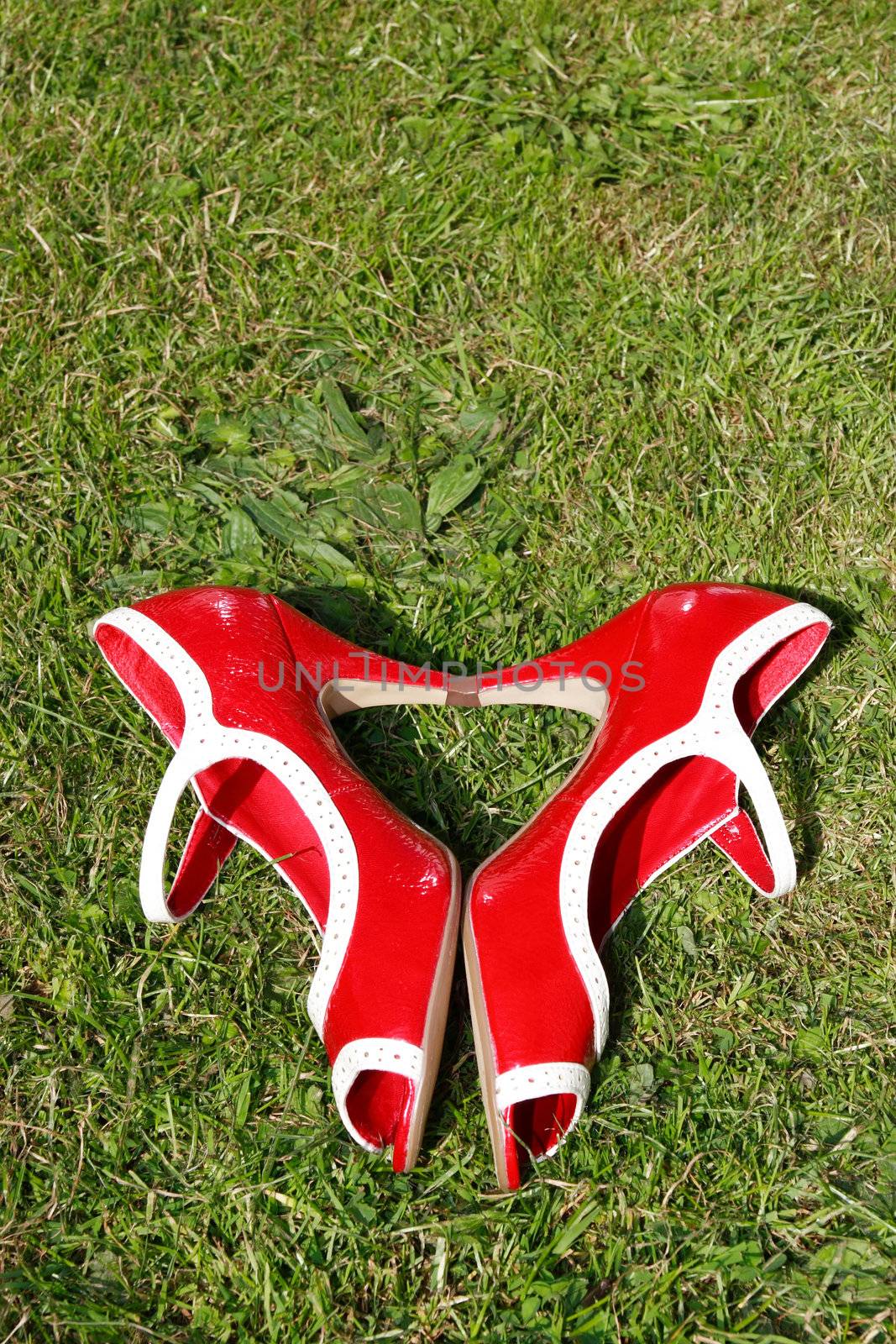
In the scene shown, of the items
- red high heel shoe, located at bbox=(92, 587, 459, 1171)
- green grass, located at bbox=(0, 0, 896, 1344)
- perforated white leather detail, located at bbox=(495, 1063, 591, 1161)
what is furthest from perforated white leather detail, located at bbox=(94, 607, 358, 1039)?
perforated white leather detail, located at bbox=(495, 1063, 591, 1161)

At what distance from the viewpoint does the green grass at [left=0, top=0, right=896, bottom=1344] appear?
168cm

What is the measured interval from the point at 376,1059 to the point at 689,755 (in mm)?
693

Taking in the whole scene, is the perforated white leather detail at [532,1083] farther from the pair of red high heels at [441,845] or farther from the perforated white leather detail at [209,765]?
the perforated white leather detail at [209,765]

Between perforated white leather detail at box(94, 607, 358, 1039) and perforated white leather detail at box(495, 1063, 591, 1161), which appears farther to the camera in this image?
perforated white leather detail at box(94, 607, 358, 1039)

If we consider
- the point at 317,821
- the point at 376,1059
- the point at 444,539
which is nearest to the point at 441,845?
the point at 317,821

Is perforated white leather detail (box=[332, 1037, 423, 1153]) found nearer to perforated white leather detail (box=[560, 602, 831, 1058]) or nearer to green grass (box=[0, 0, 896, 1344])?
green grass (box=[0, 0, 896, 1344])

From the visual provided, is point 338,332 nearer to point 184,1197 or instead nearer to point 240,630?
point 240,630

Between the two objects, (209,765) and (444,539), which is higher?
(444,539)

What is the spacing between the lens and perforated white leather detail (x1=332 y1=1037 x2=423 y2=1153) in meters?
1.63

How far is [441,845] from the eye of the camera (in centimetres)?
185

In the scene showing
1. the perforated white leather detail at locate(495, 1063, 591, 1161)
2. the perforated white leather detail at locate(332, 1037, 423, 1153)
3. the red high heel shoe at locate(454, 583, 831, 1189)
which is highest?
the red high heel shoe at locate(454, 583, 831, 1189)

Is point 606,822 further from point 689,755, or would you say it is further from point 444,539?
point 444,539

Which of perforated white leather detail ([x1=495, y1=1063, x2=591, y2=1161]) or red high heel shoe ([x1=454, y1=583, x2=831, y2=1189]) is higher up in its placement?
red high heel shoe ([x1=454, y1=583, x2=831, y2=1189])

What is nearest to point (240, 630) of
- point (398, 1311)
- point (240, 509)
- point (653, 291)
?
point (240, 509)
